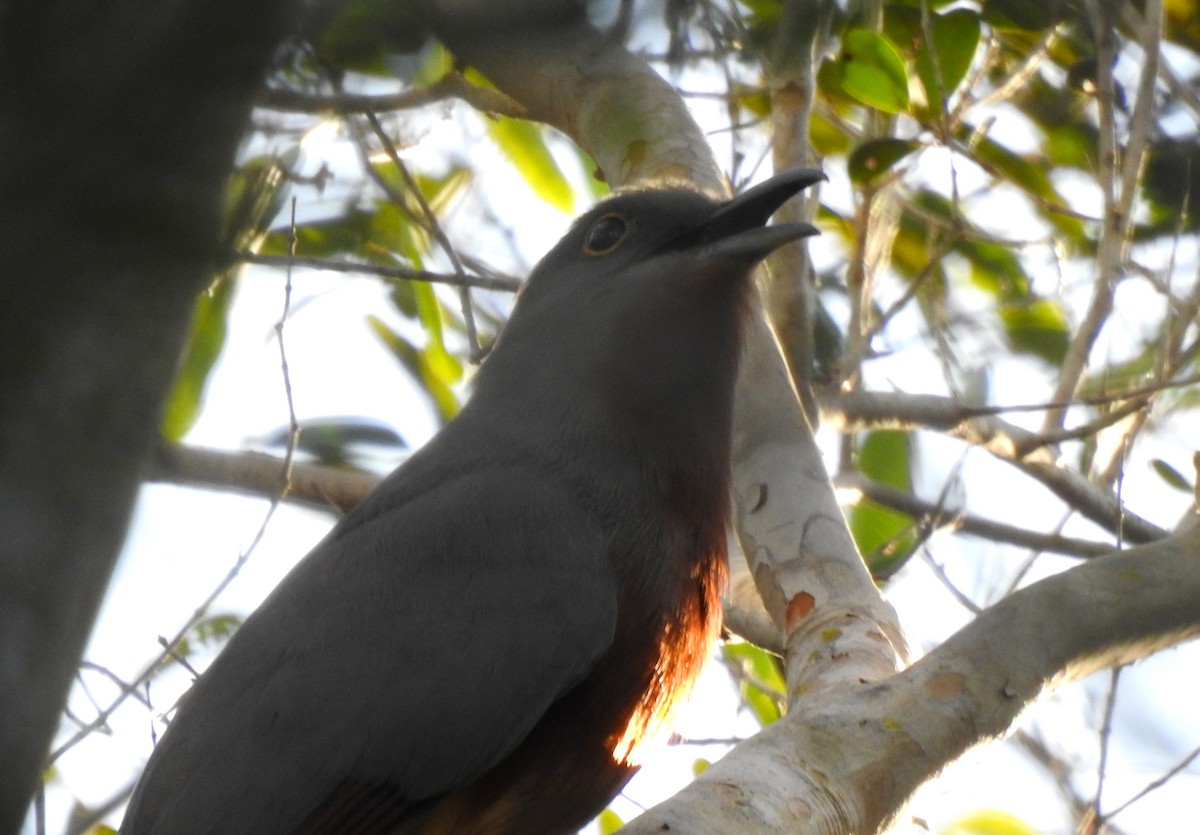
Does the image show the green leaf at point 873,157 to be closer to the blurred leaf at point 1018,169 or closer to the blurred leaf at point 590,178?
the blurred leaf at point 1018,169

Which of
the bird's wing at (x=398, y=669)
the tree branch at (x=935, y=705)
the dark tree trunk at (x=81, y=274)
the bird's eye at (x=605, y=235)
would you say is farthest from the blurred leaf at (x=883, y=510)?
the dark tree trunk at (x=81, y=274)

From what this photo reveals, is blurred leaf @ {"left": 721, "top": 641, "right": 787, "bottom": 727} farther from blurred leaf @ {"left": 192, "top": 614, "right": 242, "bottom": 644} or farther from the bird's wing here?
the bird's wing

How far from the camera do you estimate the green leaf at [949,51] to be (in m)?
5.66

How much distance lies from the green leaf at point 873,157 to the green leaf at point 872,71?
23cm

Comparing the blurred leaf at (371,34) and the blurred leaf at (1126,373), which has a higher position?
the blurred leaf at (1126,373)

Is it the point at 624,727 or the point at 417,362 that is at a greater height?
the point at 417,362

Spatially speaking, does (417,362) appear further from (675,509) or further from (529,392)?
(675,509)

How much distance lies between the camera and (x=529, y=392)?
14.2ft

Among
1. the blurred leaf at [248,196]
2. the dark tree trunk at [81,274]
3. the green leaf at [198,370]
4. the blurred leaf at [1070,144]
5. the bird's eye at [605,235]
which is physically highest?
the blurred leaf at [1070,144]

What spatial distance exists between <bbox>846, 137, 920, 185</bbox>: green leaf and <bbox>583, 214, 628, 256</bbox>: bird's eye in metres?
1.62

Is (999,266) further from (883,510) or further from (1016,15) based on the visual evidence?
(1016,15)

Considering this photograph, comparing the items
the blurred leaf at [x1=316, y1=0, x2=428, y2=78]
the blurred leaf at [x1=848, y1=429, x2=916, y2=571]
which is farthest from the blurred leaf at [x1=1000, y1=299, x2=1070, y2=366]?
the blurred leaf at [x1=316, y1=0, x2=428, y2=78]

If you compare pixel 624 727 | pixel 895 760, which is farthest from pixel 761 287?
pixel 895 760

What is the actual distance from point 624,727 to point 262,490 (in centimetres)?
246
